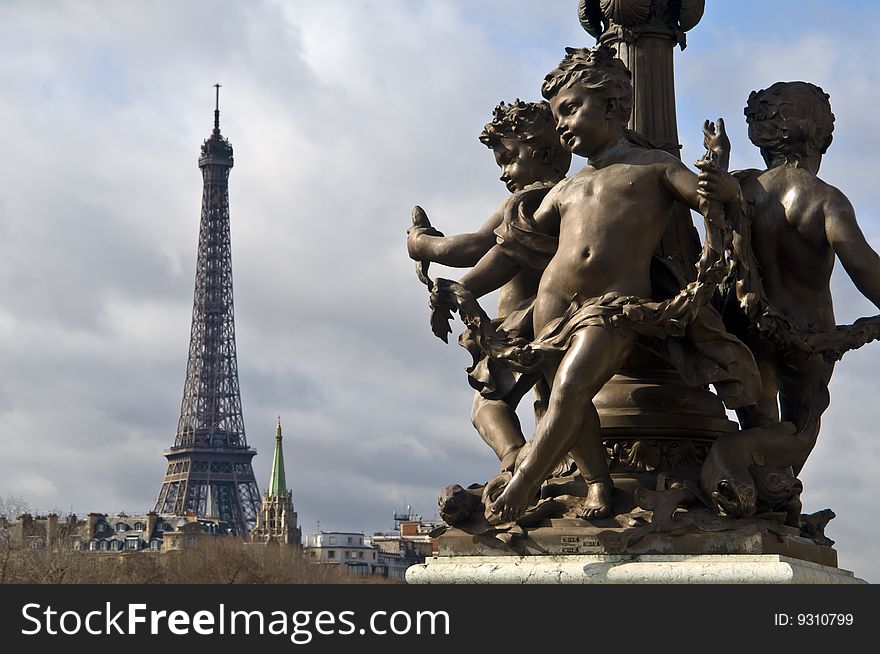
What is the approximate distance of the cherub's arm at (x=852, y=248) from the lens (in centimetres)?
1077

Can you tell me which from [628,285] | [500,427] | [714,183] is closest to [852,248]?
[714,183]

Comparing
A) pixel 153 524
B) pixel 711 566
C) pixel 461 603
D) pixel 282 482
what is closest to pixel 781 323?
pixel 711 566

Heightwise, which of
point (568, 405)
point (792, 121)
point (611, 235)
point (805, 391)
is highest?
point (792, 121)

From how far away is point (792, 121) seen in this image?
11.4m

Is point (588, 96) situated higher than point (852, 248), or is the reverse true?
point (588, 96)

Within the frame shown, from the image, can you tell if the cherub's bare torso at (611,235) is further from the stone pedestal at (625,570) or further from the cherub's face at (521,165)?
the stone pedestal at (625,570)

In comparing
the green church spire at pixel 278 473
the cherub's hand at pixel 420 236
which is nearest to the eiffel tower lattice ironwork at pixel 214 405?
the green church spire at pixel 278 473

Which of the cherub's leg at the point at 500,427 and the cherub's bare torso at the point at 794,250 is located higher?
the cherub's bare torso at the point at 794,250

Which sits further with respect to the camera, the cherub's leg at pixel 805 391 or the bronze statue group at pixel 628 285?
the cherub's leg at pixel 805 391

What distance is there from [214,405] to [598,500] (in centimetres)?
11908

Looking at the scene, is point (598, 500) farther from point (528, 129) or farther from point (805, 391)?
point (528, 129)

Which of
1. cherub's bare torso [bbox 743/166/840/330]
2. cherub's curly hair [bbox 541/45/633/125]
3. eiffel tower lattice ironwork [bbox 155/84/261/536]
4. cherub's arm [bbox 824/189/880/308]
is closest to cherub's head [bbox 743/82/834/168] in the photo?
cherub's bare torso [bbox 743/166/840/330]

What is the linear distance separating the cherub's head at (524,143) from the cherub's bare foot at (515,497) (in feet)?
7.51

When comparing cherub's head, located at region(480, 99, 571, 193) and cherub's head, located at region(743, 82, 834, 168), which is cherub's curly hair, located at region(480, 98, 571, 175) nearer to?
cherub's head, located at region(480, 99, 571, 193)
